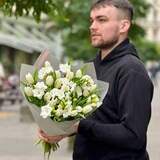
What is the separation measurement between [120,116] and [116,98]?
9 centimetres

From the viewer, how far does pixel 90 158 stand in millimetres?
3531

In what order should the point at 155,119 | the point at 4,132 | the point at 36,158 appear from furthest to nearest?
the point at 155,119 < the point at 4,132 < the point at 36,158

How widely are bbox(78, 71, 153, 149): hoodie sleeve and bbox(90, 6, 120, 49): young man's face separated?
22cm

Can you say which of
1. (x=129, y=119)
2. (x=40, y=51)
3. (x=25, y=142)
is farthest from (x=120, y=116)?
(x=25, y=142)

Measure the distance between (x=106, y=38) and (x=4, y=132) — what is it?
43.0ft

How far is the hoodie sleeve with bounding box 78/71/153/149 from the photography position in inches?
132

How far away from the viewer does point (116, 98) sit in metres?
3.47

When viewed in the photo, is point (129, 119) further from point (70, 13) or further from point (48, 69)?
point (70, 13)

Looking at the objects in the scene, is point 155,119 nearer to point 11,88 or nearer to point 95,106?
point 11,88

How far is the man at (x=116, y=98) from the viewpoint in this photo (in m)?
3.38

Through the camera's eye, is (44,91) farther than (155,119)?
No

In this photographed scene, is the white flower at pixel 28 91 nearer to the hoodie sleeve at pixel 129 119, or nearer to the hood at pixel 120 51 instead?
the hoodie sleeve at pixel 129 119

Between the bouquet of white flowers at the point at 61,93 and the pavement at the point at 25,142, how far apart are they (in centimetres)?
604

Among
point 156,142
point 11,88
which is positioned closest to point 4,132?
point 156,142
